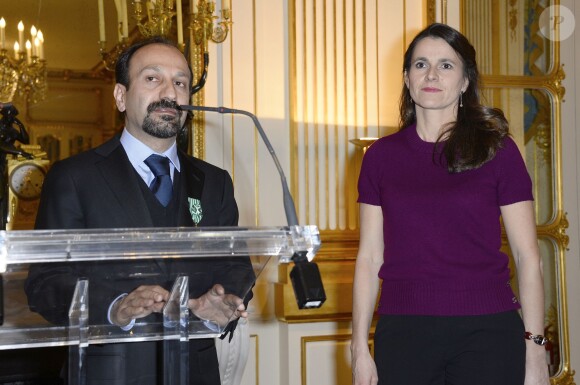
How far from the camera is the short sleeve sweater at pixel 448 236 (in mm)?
2088

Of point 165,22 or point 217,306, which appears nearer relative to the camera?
point 217,306

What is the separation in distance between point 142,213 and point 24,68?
183 cm

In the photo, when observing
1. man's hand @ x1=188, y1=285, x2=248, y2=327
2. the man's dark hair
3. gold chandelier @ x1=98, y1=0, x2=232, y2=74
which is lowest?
man's hand @ x1=188, y1=285, x2=248, y2=327

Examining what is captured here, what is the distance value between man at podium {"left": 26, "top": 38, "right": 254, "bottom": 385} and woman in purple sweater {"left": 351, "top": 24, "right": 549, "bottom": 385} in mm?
414

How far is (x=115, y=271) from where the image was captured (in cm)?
144

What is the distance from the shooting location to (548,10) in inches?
175

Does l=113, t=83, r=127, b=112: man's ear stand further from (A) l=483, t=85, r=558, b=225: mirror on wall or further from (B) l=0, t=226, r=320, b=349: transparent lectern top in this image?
(A) l=483, t=85, r=558, b=225: mirror on wall

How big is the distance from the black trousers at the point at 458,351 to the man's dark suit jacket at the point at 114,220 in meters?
0.53

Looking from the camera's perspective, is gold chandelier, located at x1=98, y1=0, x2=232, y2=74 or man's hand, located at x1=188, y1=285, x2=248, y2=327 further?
gold chandelier, located at x1=98, y1=0, x2=232, y2=74

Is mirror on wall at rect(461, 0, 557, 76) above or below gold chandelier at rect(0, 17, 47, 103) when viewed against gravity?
above

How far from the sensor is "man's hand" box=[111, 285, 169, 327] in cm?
146

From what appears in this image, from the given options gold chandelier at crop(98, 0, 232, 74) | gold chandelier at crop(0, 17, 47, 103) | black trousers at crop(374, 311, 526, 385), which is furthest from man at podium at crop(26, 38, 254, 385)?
gold chandelier at crop(0, 17, 47, 103)

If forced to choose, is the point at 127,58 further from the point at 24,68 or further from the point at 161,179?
the point at 24,68

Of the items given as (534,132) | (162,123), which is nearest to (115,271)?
(162,123)
